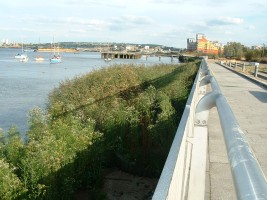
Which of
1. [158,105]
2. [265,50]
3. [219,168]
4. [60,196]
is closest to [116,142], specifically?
[158,105]

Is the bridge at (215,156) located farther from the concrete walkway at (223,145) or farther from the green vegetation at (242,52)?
the green vegetation at (242,52)

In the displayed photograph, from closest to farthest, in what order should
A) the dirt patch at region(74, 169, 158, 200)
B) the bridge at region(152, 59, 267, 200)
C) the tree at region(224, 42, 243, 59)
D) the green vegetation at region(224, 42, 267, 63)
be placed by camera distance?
the bridge at region(152, 59, 267, 200) → the dirt patch at region(74, 169, 158, 200) → the green vegetation at region(224, 42, 267, 63) → the tree at region(224, 42, 243, 59)

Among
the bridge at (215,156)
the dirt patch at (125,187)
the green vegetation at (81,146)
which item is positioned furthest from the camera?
the dirt patch at (125,187)

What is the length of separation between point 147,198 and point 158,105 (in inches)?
171

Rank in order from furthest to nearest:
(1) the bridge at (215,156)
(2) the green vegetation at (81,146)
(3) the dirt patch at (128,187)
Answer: (3) the dirt patch at (128,187) → (2) the green vegetation at (81,146) → (1) the bridge at (215,156)

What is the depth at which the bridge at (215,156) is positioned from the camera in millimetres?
1437

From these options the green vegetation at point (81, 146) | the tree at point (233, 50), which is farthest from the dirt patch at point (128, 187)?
the tree at point (233, 50)

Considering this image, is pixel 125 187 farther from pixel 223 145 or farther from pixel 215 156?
pixel 215 156

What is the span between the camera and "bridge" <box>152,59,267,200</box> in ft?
4.71

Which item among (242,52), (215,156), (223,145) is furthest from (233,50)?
(215,156)

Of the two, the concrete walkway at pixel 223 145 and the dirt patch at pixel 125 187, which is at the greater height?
the concrete walkway at pixel 223 145

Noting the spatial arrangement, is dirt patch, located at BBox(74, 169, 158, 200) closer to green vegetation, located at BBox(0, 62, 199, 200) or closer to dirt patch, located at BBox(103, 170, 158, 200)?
dirt patch, located at BBox(103, 170, 158, 200)

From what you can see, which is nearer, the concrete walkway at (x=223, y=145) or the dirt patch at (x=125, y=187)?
the concrete walkway at (x=223, y=145)

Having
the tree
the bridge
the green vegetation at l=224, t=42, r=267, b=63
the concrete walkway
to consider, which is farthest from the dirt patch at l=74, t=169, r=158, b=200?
the tree
